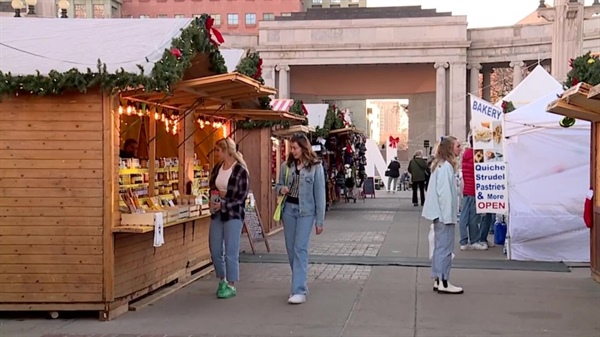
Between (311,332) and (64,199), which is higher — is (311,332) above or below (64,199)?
below

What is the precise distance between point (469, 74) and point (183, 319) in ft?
151

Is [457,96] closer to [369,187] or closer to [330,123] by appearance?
[369,187]

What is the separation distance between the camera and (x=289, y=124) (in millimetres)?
15938

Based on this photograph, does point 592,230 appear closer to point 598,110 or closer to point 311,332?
point 598,110

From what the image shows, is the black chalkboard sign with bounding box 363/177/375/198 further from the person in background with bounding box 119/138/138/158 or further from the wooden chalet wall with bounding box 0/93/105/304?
the wooden chalet wall with bounding box 0/93/105/304

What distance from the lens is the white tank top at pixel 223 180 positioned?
824cm

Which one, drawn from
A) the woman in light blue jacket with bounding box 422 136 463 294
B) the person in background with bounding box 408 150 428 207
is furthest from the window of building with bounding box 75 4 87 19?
the woman in light blue jacket with bounding box 422 136 463 294

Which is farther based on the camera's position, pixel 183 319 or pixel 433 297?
pixel 433 297

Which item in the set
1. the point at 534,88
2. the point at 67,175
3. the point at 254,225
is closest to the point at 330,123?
the point at 534,88

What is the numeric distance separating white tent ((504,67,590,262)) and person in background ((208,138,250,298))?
4.80 meters

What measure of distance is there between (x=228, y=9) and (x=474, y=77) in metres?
44.8

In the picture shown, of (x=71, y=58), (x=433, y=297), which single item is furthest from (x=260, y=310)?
(x=71, y=58)

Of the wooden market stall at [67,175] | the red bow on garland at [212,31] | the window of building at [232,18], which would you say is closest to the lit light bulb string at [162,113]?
the wooden market stall at [67,175]

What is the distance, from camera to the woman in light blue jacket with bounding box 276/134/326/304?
7.93 meters
